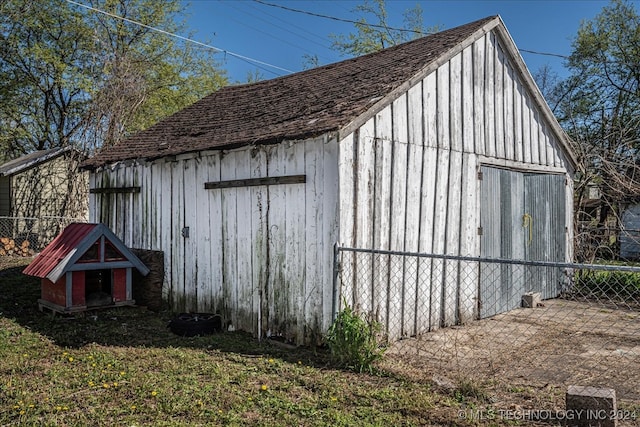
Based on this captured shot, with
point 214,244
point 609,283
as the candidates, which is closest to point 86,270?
point 214,244

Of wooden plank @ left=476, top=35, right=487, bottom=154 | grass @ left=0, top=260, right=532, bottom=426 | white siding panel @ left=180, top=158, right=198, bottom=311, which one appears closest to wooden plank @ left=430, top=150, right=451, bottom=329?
wooden plank @ left=476, top=35, right=487, bottom=154

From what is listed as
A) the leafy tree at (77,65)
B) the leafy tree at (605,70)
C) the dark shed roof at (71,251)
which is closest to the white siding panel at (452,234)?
the dark shed roof at (71,251)

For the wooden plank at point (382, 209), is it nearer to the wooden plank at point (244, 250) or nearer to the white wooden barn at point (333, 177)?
the white wooden barn at point (333, 177)

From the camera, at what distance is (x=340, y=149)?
5785mm

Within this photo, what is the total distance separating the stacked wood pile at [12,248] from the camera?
1593 cm

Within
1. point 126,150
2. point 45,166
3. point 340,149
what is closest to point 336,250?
point 340,149

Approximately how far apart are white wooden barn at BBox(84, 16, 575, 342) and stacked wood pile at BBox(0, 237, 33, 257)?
8.30 meters

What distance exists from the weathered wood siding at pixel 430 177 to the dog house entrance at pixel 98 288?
4.43 m

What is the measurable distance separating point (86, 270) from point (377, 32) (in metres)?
23.2

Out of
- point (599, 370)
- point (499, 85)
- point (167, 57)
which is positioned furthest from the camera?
point (167, 57)

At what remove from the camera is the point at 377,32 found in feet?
89.5

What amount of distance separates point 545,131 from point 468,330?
4611 millimetres

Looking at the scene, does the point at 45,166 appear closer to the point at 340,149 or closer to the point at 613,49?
the point at 340,149

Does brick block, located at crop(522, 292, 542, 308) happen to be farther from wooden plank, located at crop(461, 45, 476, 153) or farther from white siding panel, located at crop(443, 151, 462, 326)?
wooden plank, located at crop(461, 45, 476, 153)
